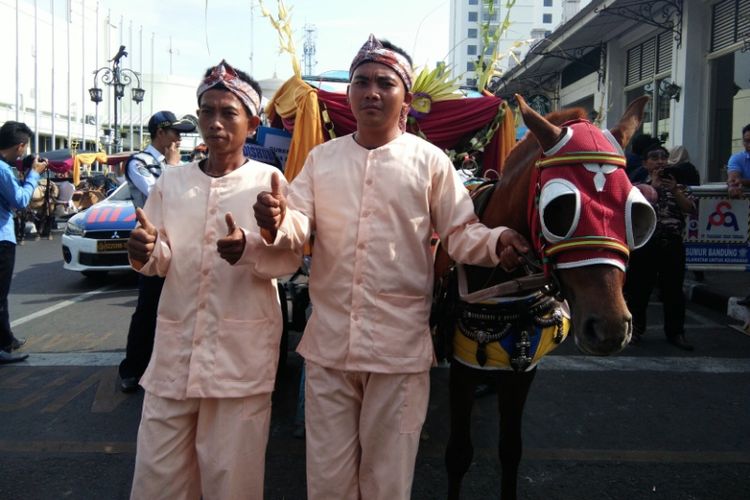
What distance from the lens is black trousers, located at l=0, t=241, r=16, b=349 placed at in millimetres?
5074

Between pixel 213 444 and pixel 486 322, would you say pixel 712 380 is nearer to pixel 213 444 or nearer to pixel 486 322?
pixel 486 322

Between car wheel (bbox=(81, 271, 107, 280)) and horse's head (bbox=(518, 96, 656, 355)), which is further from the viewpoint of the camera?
car wheel (bbox=(81, 271, 107, 280))

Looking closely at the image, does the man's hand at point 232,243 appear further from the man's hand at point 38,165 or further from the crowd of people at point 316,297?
the man's hand at point 38,165

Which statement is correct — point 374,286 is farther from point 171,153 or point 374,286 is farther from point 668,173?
point 668,173

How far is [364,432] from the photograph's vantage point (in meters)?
2.27

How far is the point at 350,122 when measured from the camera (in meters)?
3.95

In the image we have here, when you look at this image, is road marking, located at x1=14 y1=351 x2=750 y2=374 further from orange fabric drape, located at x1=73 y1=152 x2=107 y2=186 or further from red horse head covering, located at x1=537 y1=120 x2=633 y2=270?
orange fabric drape, located at x1=73 y1=152 x2=107 y2=186

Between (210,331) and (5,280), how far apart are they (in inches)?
150

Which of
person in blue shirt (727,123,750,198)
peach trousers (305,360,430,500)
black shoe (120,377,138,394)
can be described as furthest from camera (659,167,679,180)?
black shoe (120,377,138,394)

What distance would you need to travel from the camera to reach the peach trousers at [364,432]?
2.23 m

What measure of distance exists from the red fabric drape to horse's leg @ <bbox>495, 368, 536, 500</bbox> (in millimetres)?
1867

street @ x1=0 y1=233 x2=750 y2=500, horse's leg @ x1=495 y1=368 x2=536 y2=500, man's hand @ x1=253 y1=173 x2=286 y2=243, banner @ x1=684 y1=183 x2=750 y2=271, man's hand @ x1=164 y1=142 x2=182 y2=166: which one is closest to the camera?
man's hand @ x1=253 y1=173 x2=286 y2=243

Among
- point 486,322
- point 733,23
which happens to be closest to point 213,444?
point 486,322

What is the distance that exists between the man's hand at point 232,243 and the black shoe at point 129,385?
292cm
